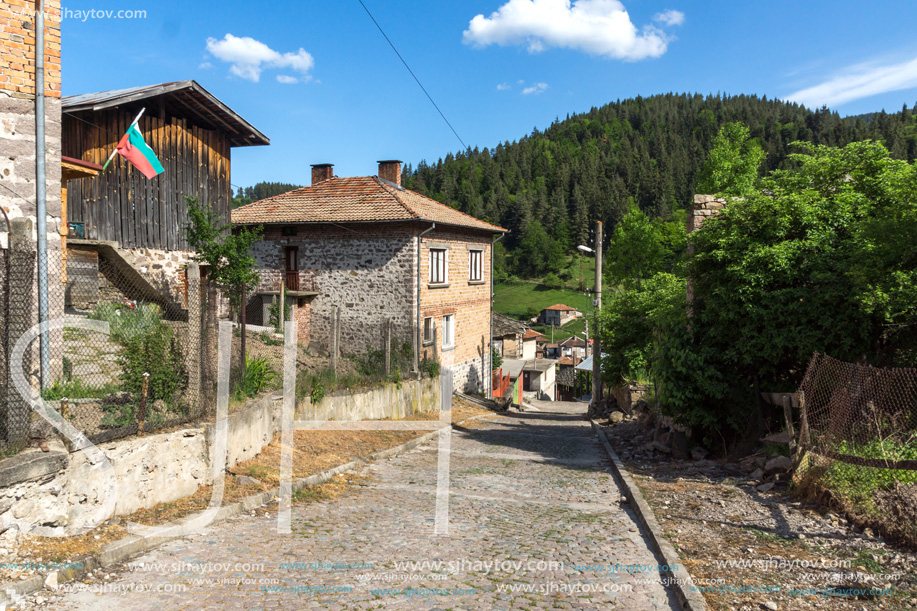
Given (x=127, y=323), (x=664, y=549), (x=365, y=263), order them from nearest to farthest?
(x=664, y=549)
(x=127, y=323)
(x=365, y=263)

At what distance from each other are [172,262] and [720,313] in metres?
12.6

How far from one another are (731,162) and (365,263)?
70.3ft

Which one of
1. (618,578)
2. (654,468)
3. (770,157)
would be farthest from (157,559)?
(770,157)

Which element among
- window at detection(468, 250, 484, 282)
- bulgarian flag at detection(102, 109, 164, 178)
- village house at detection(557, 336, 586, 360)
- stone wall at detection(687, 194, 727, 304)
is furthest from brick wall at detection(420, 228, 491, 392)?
village house at detection(557, 336, 586, 360)

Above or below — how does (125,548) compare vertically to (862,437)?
below

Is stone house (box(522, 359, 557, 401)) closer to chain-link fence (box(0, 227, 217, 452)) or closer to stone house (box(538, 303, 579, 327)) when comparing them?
stone house (box(538, 303, 579, 327))

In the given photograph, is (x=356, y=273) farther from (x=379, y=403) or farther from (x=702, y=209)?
(x=702, y=209)

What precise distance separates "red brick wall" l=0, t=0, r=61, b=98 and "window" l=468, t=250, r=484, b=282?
1696 centimetres

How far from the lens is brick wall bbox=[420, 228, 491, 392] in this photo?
63.6 ft

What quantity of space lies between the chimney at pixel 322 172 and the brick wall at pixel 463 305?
5.79 meters

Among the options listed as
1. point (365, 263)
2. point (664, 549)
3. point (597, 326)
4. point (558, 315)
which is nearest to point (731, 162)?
point (597, 326)

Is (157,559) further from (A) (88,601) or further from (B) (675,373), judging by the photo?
(B) (675,373)

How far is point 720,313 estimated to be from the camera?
366 inches

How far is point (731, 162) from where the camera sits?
3059 centimetres
